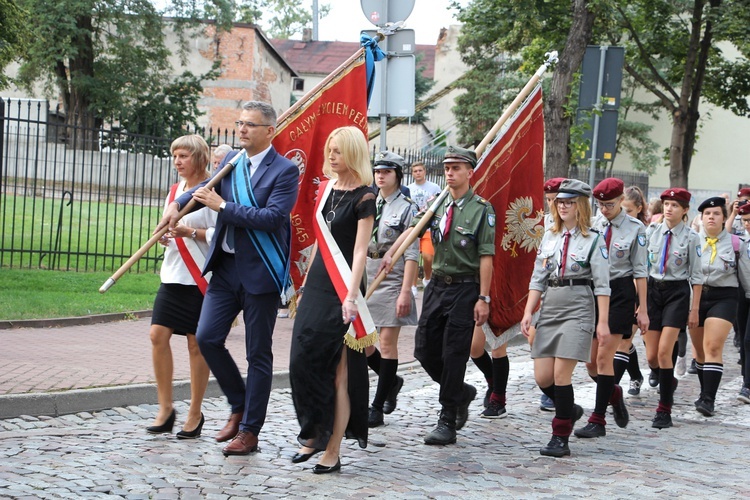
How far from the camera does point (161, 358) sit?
6.57m

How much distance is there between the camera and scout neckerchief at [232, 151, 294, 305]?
241 inches

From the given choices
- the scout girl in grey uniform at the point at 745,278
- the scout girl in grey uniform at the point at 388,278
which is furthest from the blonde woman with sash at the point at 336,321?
the scout girl in grey uniform at the point at 745,278

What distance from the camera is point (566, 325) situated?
690 cm

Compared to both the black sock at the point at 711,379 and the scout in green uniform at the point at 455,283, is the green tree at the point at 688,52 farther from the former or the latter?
the scout in green uniform at the point at 455,283

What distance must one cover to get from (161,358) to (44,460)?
1078mm

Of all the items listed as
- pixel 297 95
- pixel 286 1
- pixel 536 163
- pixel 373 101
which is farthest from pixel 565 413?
pixel 286 1

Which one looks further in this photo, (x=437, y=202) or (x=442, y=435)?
(x=437, y=202)

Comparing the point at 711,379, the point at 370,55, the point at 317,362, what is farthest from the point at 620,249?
the point at 317,362

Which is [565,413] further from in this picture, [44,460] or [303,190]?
[44,460]

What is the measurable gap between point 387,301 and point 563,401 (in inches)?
64.5

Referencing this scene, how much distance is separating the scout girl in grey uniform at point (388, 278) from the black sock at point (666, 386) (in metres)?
2.07

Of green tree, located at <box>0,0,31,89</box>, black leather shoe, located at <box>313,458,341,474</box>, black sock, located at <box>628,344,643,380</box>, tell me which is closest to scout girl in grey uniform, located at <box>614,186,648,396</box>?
black sock, located at <box>628,344,643,380</box>

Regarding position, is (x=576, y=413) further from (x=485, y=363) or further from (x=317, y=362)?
(x=317, y=362)

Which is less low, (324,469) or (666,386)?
(666,386)
